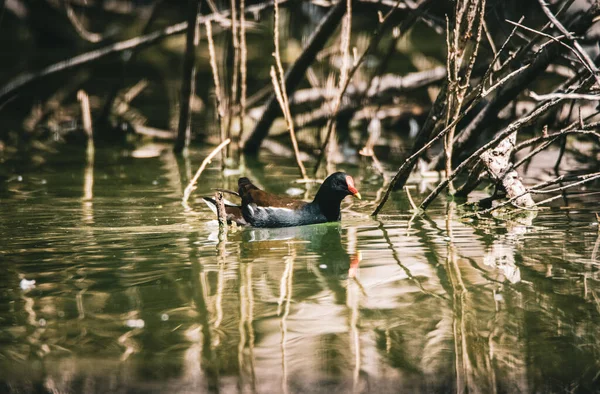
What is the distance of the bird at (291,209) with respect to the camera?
7293 millimetres

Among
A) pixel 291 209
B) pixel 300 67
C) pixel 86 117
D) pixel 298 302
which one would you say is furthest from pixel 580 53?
pixel 86 117

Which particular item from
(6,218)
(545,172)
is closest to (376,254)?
(6,218)

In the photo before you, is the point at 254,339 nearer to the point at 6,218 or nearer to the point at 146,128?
the point at 6,218

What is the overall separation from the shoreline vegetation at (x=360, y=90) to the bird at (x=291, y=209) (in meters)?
0.37

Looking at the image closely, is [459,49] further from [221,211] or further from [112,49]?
[112,49]

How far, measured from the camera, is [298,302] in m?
5.20

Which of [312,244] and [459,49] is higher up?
[459,49]

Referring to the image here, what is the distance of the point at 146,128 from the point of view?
13406 millimetres

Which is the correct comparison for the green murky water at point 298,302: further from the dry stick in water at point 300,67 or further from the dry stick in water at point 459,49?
the dry stick in water at point 300,67

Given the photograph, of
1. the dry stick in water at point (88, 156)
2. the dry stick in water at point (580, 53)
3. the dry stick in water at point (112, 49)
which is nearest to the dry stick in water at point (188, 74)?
the dry stick in water at point (112, 49)

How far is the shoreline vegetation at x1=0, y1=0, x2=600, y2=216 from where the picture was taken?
23.7 ft

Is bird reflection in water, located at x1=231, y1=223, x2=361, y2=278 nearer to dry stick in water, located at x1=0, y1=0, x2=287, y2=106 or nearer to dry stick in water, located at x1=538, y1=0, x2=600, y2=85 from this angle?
dry stick in water, located at x1=538, y1=0, x2=600, y2=85

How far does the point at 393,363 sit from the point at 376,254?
1.98 m

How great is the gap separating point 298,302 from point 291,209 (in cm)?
219
